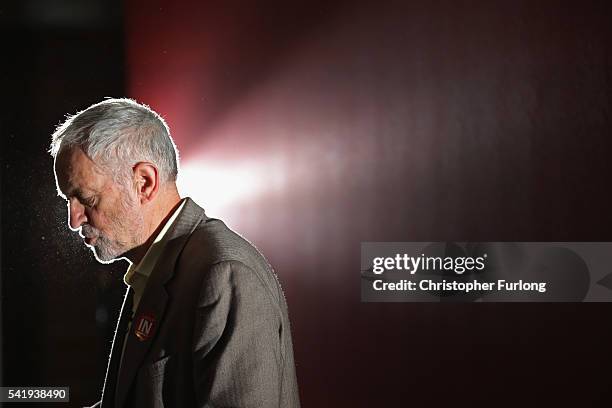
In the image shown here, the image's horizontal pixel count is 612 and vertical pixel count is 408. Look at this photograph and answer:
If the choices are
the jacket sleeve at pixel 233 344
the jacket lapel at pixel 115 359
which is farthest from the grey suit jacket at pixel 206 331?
the jacket lapel at pixel 115 359

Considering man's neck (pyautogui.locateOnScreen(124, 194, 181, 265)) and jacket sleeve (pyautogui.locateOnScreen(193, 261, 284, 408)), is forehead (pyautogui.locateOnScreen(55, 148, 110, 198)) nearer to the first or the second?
man's neck (pyautogui.locateOnScreen(124, 194, 181, 265))

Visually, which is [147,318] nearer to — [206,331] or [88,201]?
[206,331]

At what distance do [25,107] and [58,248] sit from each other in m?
0.49

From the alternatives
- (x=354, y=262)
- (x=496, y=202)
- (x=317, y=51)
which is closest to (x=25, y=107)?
(x=317, y=51)

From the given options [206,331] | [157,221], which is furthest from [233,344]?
[157,221]

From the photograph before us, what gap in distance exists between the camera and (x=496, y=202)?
242 centimetres

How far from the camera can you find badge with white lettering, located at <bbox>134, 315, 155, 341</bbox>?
107cm

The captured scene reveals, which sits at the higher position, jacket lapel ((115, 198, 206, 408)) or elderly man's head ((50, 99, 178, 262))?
elderly man's head ((50, 99, 178, 262))

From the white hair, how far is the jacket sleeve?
26 centimetres

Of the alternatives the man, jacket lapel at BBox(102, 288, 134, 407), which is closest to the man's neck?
the man

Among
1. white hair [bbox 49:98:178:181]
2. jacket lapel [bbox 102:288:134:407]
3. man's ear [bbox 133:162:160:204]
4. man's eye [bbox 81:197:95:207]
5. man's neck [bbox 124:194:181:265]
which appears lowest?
jacket lapel [bbox 102:288:134:407]

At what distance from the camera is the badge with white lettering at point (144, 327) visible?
3.50 feet

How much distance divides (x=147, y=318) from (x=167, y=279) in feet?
0.22

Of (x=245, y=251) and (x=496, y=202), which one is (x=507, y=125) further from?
(x=245, y=251)
